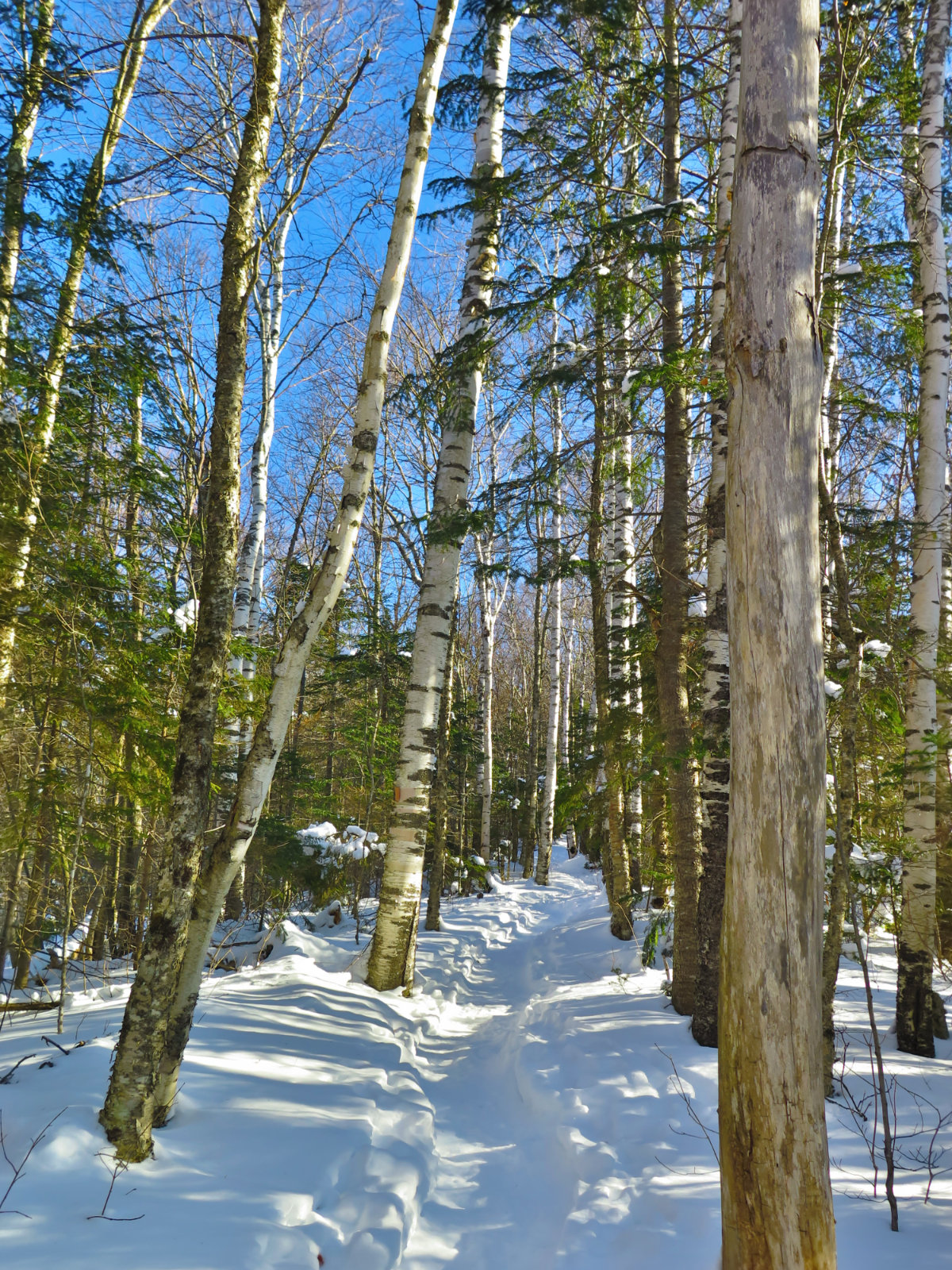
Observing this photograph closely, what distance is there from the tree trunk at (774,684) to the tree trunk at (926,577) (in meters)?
3.72

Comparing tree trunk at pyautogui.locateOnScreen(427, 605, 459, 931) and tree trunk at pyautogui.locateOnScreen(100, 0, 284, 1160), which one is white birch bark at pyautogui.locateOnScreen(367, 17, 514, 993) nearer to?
tree trunk at pyautogui.locateOnScreen(427, 605, 459, 931)

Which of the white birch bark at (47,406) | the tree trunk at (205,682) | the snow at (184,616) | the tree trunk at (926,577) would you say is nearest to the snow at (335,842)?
the snow at (184,616)

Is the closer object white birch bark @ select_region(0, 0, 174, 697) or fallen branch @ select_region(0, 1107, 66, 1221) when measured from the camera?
fallen branch @ select_region(0, 1107, 66, 1221)

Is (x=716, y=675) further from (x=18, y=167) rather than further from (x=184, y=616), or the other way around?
(x=18, y=167)

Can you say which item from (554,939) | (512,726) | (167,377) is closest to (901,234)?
(167,377)

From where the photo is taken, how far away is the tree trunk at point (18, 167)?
467cm

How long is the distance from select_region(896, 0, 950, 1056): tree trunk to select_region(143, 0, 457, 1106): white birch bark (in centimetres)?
414

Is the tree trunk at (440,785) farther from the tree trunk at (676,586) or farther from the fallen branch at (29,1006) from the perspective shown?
the fallen branch at (29,1006)

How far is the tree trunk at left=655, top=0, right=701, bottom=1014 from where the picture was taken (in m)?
5.58

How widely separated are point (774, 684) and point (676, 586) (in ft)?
15.2

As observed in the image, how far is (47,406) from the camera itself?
4895 mm

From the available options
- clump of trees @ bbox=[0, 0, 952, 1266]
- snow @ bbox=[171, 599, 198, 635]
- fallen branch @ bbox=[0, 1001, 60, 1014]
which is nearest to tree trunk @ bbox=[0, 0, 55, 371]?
clump of trees @ bbox=[0, 0, 952, 1266]

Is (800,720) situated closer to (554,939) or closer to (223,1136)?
(223,1136)

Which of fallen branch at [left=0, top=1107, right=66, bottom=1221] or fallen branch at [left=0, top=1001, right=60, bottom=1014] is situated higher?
fallen branch at [left=0, top=1107, right=66, bottom=1221]
